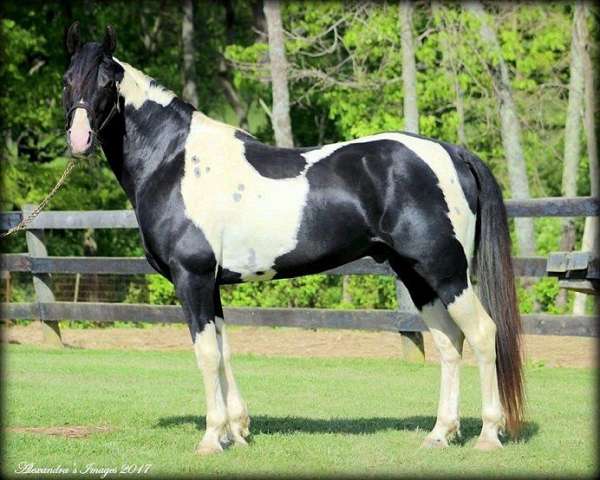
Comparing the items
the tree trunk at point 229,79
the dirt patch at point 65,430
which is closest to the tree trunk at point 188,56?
the tree trunk at point 229,79

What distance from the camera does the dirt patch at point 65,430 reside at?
665 cm

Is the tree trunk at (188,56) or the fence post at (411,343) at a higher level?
the tree trunk at (188,56)

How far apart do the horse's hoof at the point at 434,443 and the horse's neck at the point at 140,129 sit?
236 centimetres

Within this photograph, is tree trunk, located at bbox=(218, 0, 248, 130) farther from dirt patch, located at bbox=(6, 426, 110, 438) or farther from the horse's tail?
the horse's tail

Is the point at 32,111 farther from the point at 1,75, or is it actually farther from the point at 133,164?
the point at 133,164

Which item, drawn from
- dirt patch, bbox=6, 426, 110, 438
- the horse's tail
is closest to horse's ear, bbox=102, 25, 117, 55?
the horse's tail

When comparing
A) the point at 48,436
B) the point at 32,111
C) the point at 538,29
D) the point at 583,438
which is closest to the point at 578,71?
the point at 538,29

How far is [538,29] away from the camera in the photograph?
18.6 meters

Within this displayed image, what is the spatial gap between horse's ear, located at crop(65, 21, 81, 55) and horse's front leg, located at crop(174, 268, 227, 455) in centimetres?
157

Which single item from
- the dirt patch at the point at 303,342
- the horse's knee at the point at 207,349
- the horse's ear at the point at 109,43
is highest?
the horse's ear at the point at 109,43

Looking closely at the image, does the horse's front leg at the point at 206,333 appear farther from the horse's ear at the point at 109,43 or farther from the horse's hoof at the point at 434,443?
the horse's ear at the point at 109,43

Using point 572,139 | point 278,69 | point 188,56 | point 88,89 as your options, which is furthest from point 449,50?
point 88,89

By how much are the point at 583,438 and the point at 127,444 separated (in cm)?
285

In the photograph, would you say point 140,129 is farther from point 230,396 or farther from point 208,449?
point 208,449
